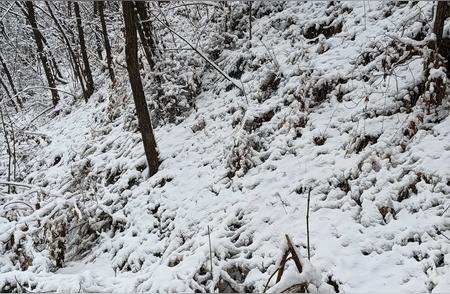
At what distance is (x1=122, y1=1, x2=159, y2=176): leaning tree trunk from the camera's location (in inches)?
260

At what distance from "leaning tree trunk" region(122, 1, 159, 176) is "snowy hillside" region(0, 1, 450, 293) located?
33 centimetres

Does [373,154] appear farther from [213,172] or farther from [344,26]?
[344,26]

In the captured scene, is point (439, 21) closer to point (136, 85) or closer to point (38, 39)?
point (136, 85)

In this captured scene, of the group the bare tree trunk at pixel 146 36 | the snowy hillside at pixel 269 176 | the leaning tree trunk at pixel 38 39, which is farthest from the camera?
the leaning tree trunk at pixel 38 39

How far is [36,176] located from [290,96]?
7607 millimetres

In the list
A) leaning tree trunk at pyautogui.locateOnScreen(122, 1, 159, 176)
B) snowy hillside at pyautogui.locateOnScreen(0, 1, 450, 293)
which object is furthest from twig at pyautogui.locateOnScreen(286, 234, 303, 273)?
leaning tree trunk at pyautogui.locateOnScreen(122, 1, 159, 176)

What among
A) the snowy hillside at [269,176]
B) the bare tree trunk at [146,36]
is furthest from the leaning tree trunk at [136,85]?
the bare tree trunk at [146,36]

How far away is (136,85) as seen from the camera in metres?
7.09

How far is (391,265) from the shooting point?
397 centimetres

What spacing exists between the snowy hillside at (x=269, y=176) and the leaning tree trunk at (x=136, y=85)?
0.33m

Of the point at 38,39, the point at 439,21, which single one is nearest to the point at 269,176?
the point at 439,21

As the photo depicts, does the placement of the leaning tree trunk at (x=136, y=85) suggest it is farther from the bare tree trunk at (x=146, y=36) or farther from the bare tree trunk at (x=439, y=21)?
the bare tree trunk at (x=439, y=21)

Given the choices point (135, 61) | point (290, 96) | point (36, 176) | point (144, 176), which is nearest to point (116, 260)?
point (144, 176)

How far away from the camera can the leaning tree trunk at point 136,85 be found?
21.7ft
